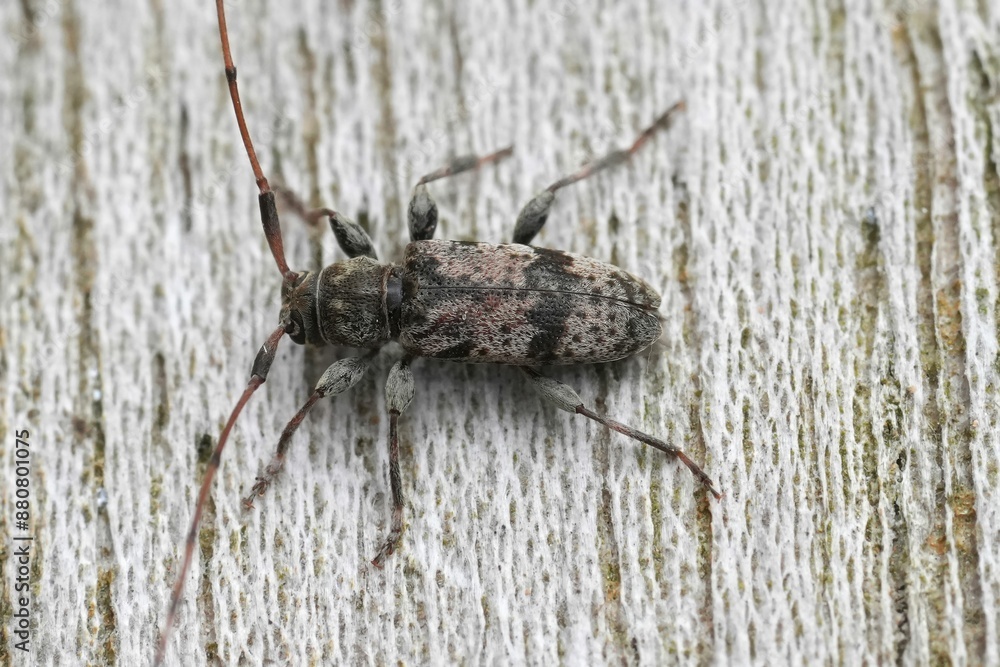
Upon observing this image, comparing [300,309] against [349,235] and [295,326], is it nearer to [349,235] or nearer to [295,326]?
[295,326]

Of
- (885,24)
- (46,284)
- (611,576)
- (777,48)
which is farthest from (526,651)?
(885,24)

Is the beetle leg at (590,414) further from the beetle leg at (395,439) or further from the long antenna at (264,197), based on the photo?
the long antenna at (264,197)

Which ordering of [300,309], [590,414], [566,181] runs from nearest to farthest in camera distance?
1. [590,414]
2. [300,309]
3. [566,181]

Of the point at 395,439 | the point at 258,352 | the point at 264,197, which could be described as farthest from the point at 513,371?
the point at 264,197

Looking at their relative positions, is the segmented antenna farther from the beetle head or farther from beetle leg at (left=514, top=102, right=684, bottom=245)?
beetle leg at (left=514, top=102, right=684, bottom=245)

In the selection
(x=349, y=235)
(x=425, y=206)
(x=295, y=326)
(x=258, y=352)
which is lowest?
(x=258, y=352)

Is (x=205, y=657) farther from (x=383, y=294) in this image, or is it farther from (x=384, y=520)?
(x=383, y=294)

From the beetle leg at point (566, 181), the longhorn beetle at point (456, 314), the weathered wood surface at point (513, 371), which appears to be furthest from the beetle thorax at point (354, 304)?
the beetle leg at point (566, 181)
